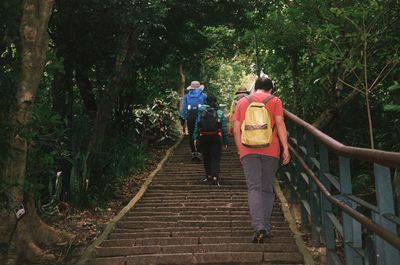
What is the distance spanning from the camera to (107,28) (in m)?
9.00

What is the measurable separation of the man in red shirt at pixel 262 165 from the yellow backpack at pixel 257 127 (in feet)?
0.30

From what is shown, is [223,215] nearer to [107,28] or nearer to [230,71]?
[107,28]

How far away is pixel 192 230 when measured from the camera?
578cm

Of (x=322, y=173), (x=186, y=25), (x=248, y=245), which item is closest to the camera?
(x=322, y=173)

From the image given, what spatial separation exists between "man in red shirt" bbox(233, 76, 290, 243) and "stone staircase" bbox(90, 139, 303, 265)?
251 millimetres

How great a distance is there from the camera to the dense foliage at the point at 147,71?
623 centimetres

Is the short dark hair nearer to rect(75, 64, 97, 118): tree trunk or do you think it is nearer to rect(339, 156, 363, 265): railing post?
rect(339, 156, 363, 265): railing post

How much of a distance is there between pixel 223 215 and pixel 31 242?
2.45 metres

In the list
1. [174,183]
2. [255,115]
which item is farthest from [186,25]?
[255,115]

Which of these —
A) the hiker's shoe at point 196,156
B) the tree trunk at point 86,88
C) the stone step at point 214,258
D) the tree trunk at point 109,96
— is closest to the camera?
the stone step at point 214,258

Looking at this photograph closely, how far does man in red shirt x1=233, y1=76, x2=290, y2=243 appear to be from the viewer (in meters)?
5.00

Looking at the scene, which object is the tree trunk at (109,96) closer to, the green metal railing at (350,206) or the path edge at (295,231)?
the path edge at (295,231)

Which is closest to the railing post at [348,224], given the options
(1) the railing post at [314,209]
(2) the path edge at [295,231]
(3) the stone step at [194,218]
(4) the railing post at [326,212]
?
(4) the railing post at [326,212]

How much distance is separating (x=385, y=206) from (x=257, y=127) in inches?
96.0
